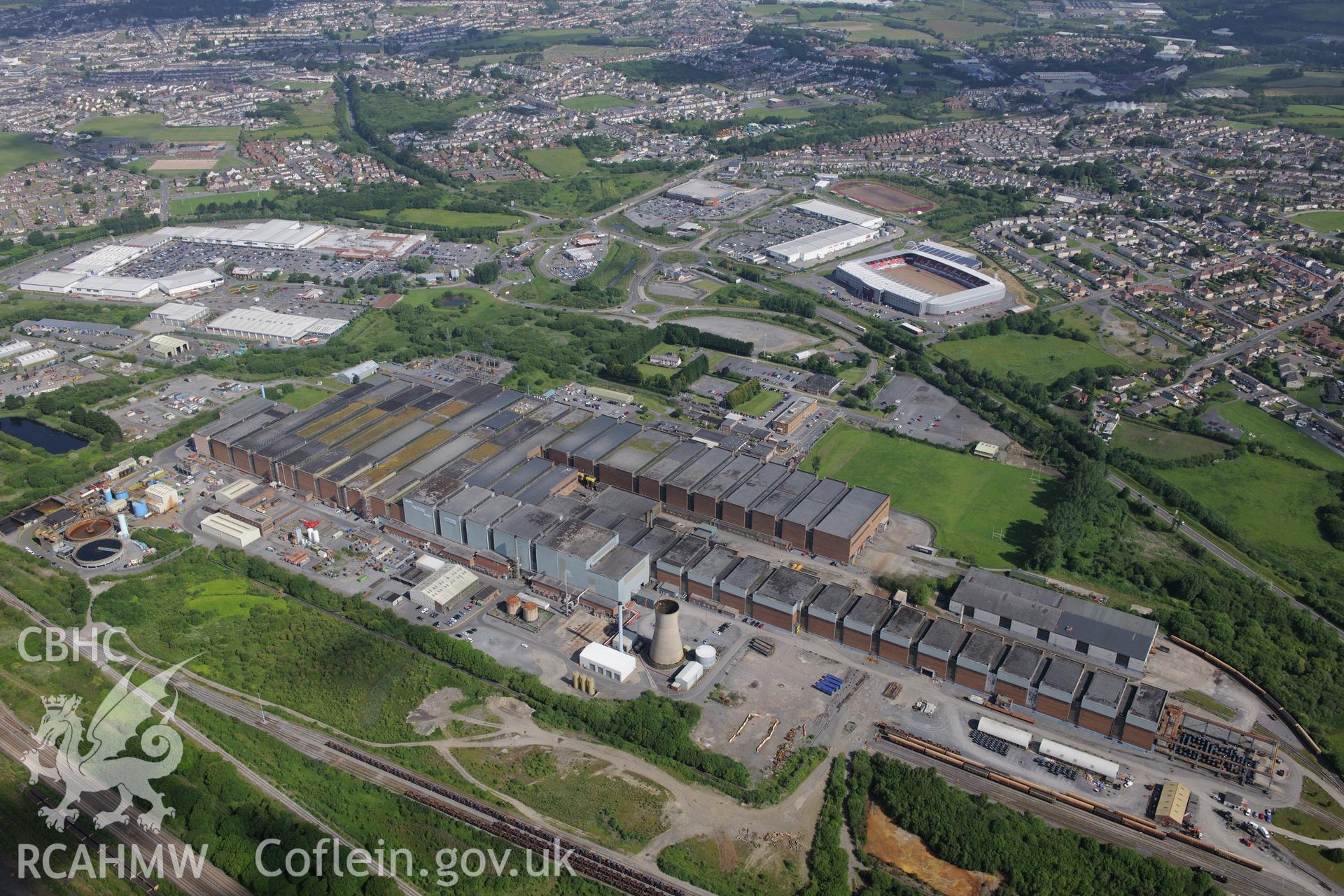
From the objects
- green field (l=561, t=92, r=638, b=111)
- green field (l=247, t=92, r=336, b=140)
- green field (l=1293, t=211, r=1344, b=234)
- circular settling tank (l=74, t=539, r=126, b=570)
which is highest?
green field (l=561, t=92, r=638, b=111)

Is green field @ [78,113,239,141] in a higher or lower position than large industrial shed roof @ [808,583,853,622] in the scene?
lower

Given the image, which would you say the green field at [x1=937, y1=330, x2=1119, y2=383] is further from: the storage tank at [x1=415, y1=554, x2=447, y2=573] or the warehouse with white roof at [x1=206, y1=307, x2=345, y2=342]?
the warehouse with white roof at [x1=206, y1=307, x2=345, y2=342]

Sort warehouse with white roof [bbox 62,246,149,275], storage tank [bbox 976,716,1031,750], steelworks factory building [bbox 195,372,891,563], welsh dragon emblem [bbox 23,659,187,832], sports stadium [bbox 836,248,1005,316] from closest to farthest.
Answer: welsh dragon emblem [bbox 23,659,187,832]
storage tank [bbox 976,716,1031,750]
steelworks factory building [bbox 195,372,891,563]
sports stadium [bbox 836,248,1005,316]
warehouse with white roof [bbox 62,246,149,275]

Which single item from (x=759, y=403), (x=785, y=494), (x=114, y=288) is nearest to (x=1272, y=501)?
(x=785, y=494)

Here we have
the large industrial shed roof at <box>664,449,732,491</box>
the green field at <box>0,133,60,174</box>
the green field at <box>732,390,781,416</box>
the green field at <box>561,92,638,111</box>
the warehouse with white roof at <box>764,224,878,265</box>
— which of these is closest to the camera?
the large industrial shed roof at <box>664,449,732,491</box>

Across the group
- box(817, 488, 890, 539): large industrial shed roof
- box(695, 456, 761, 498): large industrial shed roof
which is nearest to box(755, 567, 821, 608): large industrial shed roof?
box(817, 488, 890, 539): large industrial shed roof

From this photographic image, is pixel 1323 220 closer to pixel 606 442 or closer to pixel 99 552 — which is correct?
pixel 606 442

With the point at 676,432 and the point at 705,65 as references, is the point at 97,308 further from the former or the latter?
the point at 705,65
